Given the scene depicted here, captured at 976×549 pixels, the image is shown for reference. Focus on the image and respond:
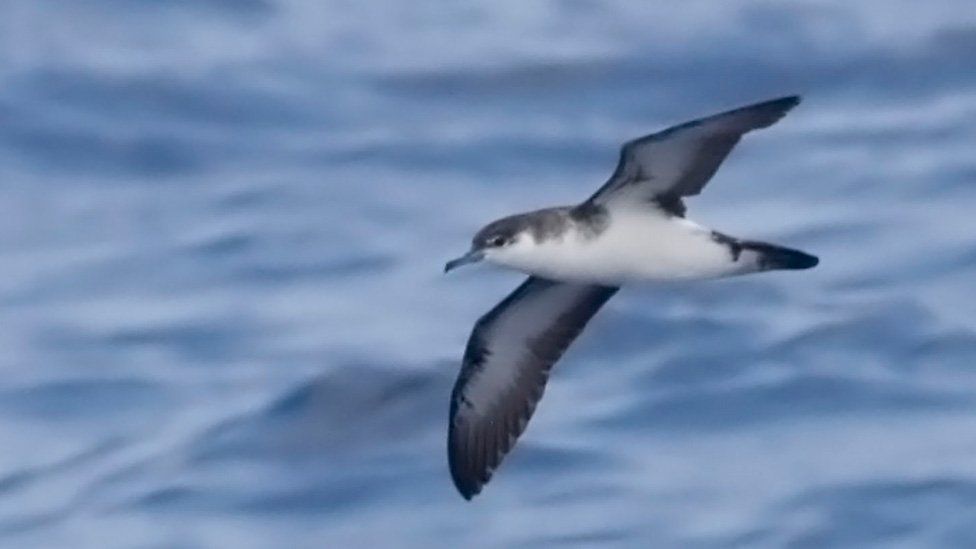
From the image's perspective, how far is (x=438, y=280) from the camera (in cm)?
1535

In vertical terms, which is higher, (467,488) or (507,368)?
(507,368)

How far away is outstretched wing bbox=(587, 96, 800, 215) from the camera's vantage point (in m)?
9.02

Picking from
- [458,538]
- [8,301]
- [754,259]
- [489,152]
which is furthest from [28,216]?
→ [754,259]

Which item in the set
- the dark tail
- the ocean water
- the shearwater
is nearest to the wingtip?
the shearwater

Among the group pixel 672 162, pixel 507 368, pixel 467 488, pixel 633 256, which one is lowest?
pixel 467 488

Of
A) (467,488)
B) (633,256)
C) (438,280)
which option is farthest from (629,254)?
(438,280)

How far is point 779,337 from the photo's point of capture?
48.0 feet

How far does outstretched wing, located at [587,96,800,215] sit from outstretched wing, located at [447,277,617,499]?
723 mm

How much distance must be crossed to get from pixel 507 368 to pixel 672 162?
3.58 ft

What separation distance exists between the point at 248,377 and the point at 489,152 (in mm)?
3200

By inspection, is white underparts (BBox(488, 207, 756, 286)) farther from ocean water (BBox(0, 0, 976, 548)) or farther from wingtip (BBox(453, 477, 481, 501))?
ocean water (BBox(0, 0, 976, 548))

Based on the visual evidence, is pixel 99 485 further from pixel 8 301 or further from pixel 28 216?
pixel 28 216

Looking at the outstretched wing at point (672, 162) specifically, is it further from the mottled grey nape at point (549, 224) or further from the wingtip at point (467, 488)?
the wingtip at point (467, 488)

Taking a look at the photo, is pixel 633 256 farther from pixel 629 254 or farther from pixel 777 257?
pixel 777 257
